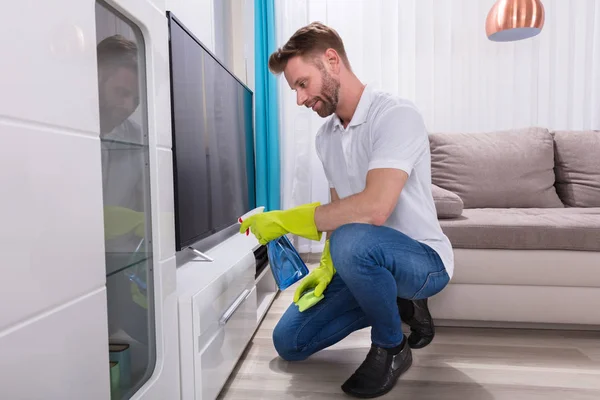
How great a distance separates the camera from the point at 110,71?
957 mm

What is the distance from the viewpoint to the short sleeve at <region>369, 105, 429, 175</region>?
1343 mm

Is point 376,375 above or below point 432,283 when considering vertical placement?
below

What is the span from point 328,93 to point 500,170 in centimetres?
145

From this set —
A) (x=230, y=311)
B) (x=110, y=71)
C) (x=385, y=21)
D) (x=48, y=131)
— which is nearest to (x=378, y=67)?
(x=385, y=21)

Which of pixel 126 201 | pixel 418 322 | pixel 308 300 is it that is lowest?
pixel 418 322

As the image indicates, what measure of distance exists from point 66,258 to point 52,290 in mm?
53

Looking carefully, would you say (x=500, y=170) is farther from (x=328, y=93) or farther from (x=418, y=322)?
(x=328, y=93)

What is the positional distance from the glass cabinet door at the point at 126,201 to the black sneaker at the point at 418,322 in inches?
38.6

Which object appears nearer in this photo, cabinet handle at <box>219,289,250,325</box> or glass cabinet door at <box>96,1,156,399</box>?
glass cabinet door at <box>96,1,156,399</box>

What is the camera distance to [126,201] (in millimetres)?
996

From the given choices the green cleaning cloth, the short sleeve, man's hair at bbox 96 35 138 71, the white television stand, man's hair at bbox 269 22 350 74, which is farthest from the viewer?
the green cleaning cloth

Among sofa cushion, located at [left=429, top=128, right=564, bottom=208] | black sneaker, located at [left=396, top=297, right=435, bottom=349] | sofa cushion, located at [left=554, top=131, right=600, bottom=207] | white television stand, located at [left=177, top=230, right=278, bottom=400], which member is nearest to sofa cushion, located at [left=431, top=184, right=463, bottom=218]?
black sneaker, located at [left=396, top=297, right=435, bottom=349]

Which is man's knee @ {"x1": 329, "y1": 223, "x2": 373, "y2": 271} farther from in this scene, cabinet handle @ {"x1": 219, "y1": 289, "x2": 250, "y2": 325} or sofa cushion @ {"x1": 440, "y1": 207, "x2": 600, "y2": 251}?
sofa cushion @ {"x1": 440, "y1": 207, "x2": 600, "y2": 251}

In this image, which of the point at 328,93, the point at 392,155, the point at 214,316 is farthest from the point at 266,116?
the point at 214,316
